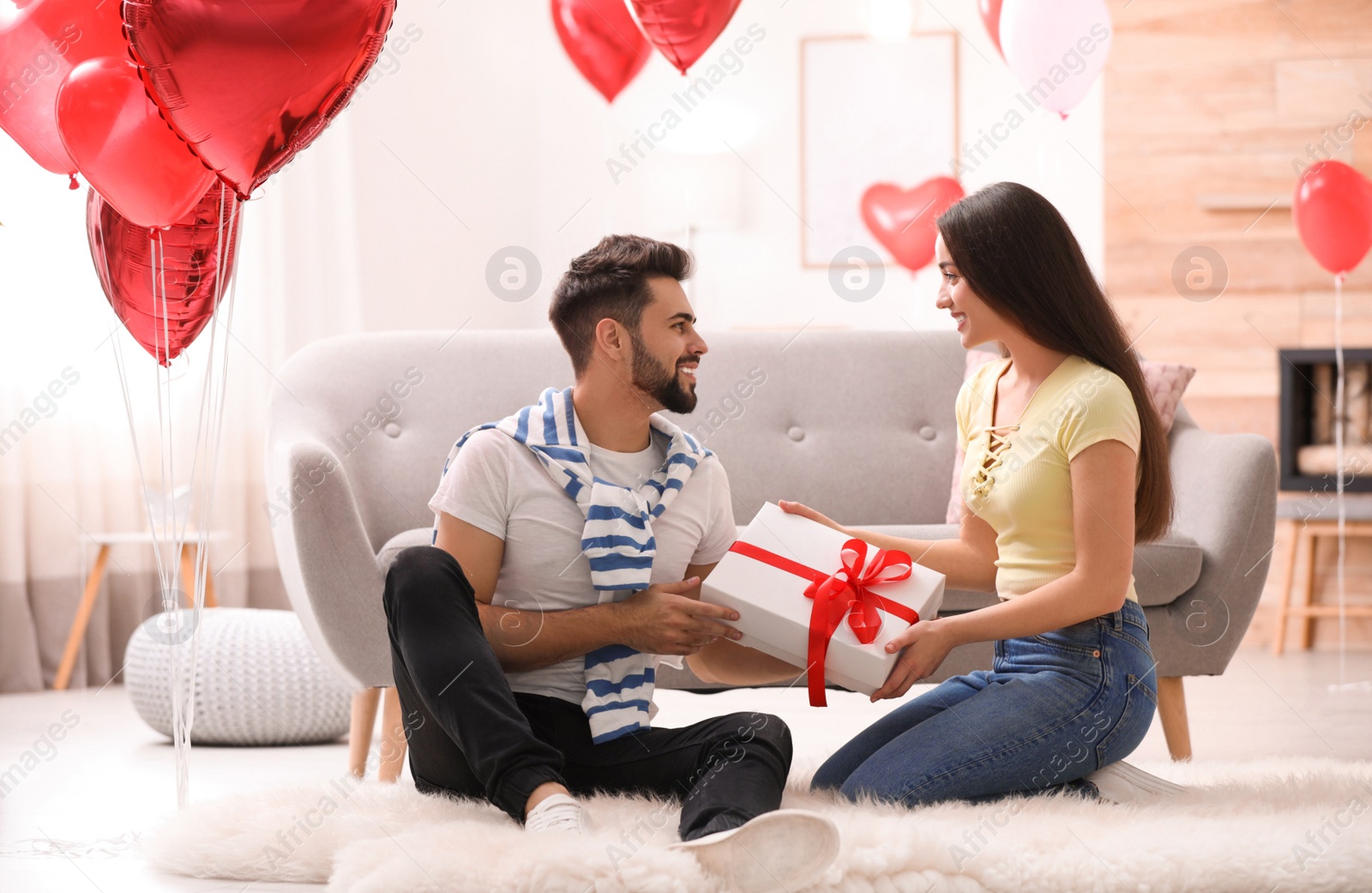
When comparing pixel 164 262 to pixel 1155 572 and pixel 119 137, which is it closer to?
pixel 119 137

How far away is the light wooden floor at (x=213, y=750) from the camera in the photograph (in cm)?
180

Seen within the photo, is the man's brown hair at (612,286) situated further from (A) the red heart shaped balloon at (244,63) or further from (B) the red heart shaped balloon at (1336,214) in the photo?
(B) the red heart shaped balloon at (1336,214)

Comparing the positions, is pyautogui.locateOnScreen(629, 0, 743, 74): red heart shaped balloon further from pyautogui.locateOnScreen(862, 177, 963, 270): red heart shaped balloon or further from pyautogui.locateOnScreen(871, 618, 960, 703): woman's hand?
pyautogui.locateOnScreen(871, 618, 960, 703): woman's hand

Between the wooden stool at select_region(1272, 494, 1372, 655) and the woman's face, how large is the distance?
10.2 feet

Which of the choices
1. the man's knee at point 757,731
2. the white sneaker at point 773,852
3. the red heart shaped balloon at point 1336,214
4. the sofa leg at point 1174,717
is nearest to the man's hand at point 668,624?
the man's knee at point 757,731

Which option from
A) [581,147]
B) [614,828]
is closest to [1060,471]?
[614,828]

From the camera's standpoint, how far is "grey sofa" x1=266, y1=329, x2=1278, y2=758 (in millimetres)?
2195

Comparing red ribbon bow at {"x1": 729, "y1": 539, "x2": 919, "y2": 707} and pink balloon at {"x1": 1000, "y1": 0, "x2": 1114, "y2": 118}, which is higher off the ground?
pink balloon at {"x1": 1000, "y1": 0, "x2": 1114, "y2": 118}

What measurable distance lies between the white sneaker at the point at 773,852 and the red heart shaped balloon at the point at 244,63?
1.04 metres

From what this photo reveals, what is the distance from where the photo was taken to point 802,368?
9.68 ft

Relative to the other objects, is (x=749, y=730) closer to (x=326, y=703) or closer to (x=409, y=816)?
(x=409, y=816)

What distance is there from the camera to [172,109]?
5.47 ft

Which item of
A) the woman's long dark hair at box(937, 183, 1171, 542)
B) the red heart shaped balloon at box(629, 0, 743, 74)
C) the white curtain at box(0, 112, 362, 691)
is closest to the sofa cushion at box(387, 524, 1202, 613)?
the woman's long dark hair at box(937, 183, 1171, 542)

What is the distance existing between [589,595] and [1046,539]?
0.59m
